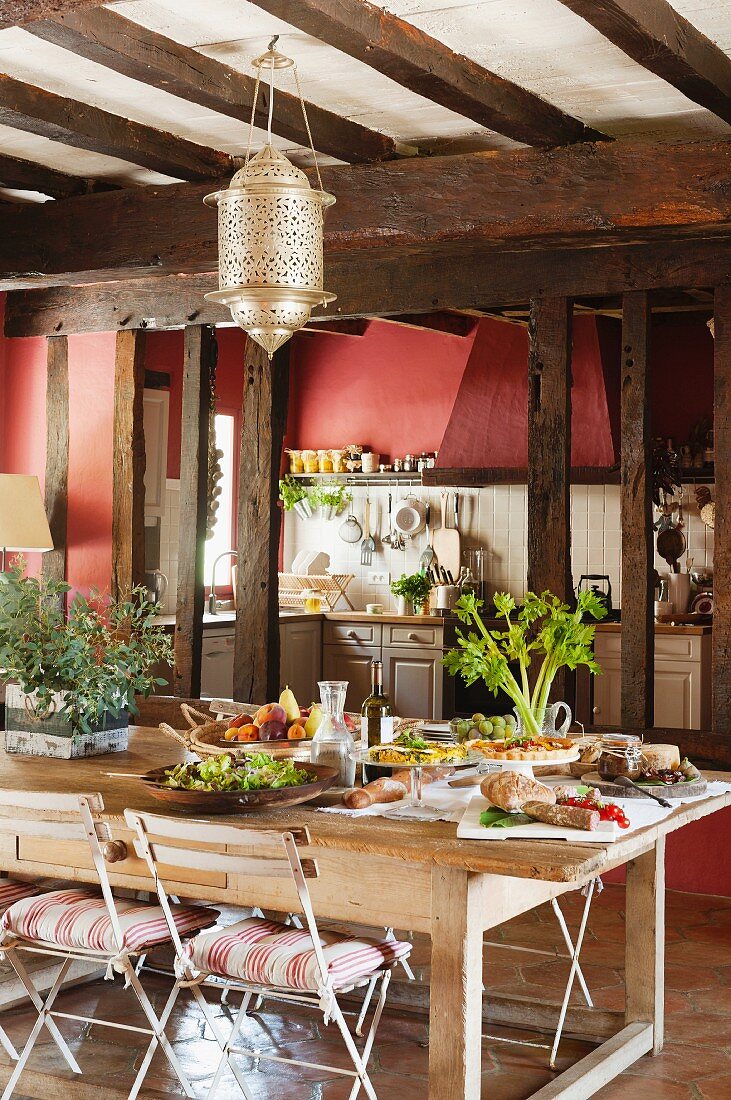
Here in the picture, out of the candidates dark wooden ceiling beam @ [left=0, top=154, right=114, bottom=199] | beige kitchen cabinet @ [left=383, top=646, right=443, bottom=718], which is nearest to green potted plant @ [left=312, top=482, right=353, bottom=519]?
beige kitchen cabinet @ [left=383, top=646, right=443, bottom=718]

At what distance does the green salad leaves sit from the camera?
2998mm

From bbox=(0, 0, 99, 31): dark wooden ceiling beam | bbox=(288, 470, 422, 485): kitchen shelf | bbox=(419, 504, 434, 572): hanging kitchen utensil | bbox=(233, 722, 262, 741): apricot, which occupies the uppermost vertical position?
bbox=(0, 0, 99, 31): dark wooden ceiling beam

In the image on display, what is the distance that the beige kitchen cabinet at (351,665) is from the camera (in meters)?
8.60

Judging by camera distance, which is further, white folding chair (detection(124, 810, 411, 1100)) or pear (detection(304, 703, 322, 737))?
pear (detection(304, 703, 322, 737))

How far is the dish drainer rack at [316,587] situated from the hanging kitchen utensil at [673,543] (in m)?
2.34

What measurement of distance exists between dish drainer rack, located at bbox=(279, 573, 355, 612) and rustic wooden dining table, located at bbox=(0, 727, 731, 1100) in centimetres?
579

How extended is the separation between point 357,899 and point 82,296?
15.3 ft

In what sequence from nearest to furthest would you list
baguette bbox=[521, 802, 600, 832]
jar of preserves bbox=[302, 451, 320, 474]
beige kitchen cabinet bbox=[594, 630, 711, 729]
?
baguette bbox=[521, 802, 600, 832] < beige kitchen cabinet bbox=[594, 630, 711, 729] < jar of preserves bbox=[302, 451, 320, 474]

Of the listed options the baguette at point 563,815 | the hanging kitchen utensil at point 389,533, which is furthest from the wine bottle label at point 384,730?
the hanging kitchen utensil at point 389,533

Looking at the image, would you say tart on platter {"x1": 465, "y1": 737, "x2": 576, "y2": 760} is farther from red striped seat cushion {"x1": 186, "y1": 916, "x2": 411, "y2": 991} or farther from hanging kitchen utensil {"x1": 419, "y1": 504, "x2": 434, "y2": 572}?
hanging kitchen utensil {"x1": 419, "y1": 504, "x2": 434, "y2": 572}

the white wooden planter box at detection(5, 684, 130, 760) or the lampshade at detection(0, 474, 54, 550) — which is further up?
the lampshade at detection(0, 474, 54, 550)

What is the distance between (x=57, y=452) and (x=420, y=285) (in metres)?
2.28

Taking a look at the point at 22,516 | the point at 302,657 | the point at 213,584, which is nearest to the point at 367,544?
the point at 302,657

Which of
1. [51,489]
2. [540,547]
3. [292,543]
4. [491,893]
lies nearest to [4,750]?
[491,893]
